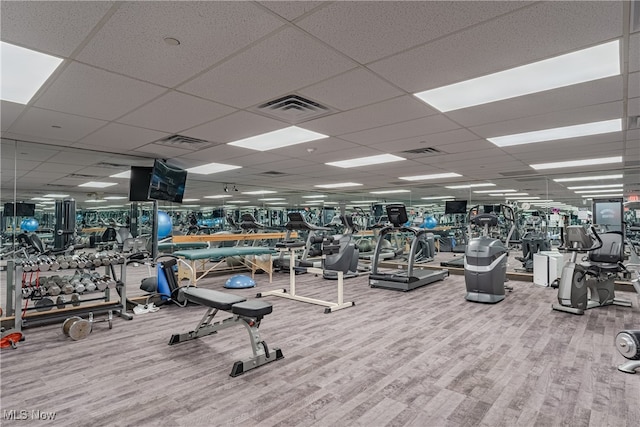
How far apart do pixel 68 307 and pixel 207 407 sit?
3.18 meters

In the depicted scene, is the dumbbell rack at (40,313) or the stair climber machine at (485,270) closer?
the dumbbell rack at (40,313)

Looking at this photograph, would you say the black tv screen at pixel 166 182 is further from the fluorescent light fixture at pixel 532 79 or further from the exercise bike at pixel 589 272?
the exercise bike at pixel 589 272

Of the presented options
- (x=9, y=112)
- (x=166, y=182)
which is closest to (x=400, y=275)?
(x=166, y=182)

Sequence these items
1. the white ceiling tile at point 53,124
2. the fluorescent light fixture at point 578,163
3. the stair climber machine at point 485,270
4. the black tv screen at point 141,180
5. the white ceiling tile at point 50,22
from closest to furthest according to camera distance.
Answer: the white ceiling tile at point 50,22, the white ceiling tile at point 53,124, the stair climber machine at point 485,270, the fluorescent light fixture at point 578,163, the black tv screen at point 141,180

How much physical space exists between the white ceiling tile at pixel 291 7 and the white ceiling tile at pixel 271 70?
17 cm

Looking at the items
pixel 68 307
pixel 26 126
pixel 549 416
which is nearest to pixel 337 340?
pixel 549 416

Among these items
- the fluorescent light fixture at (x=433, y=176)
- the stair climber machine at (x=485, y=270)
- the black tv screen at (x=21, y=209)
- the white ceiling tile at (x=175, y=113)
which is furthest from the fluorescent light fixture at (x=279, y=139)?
the fluorescent light fixture at (x=433, y=176)

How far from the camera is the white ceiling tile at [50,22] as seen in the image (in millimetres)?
1862

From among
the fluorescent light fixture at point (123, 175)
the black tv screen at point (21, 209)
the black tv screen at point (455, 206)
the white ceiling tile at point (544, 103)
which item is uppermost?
the white ceiling tile at point (544, 103)

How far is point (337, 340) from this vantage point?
339cm

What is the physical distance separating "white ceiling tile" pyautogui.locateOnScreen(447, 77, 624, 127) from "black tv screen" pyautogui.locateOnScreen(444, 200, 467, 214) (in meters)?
6.85

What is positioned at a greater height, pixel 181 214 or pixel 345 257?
pixel 181 214

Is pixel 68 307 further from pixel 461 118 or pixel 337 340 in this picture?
pixel 461 118

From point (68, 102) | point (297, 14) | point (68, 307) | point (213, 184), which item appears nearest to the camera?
point (297, 14)
